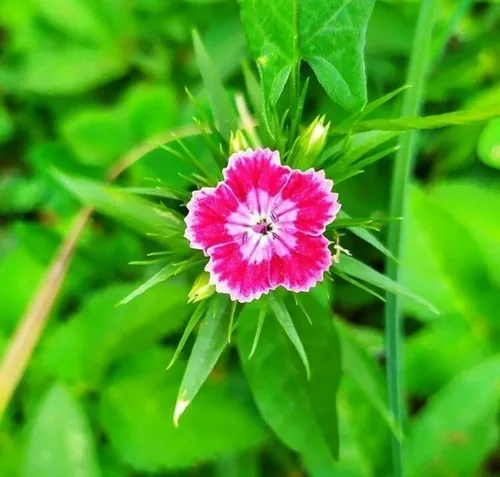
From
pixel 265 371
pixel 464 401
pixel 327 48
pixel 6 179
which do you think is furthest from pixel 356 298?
pixel 6 179

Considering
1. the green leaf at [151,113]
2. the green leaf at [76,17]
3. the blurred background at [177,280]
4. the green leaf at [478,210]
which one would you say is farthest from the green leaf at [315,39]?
the green leaf at [76,17]

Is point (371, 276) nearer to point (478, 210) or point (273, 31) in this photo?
point (273, 31)

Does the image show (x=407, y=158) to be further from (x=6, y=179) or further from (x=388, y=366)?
(x=6, y=179)

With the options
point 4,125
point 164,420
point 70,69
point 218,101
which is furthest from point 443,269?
point 4,125

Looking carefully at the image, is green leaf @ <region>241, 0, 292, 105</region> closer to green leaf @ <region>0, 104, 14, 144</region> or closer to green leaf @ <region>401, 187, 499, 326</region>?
green leaf @ <region>401, 187, 499, 326</region>

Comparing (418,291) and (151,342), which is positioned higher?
(418,291)

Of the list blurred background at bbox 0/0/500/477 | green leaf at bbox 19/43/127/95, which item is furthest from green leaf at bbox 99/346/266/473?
green leaf at bbox 19/43/127/95

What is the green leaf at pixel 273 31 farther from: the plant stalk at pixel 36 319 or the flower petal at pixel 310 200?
the plant stalk at pixel 36 319
